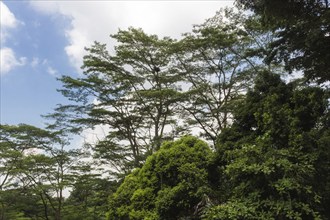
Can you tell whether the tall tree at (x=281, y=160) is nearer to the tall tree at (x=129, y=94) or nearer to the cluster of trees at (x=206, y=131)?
the cluster of trees at (x=206, y=131)

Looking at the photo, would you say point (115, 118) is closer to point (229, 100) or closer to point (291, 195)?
point (229, 100)

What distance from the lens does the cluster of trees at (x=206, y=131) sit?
4820mm

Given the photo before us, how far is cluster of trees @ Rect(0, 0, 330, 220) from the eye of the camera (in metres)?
4.82

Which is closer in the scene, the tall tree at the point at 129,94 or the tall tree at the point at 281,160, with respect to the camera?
the tall tree at the point at 281,160

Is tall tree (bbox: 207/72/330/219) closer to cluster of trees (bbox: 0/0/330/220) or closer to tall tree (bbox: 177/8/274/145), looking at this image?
cluster of trees (bbox: 0/0/330/220)

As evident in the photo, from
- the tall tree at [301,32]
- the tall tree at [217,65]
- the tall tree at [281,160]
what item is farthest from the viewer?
the tall tree at [217,65]

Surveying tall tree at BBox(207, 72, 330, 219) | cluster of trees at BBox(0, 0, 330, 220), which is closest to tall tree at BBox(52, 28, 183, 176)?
cluster of trees at BBox(0, 0, 330, 220)

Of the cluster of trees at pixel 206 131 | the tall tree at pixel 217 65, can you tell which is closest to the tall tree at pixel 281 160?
the cluster of trees at pixel 206 131

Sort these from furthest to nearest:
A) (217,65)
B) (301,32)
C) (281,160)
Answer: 1. (217,65)
2. (301,32)
3. (281,160)

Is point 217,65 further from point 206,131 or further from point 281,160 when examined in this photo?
point 281,160

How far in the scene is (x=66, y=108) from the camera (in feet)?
50.9

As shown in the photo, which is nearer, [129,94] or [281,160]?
[281,160]

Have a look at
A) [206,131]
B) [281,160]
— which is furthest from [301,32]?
[206,131]

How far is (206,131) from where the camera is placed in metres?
13.9
